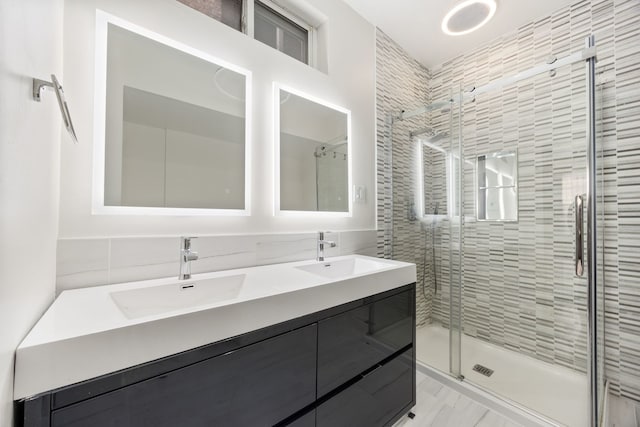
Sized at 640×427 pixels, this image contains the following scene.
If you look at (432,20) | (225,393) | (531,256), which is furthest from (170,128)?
(531,256)

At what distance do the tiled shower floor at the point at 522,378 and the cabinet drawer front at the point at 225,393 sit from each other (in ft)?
4.61

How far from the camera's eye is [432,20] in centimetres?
193

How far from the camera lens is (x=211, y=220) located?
4.01 ft

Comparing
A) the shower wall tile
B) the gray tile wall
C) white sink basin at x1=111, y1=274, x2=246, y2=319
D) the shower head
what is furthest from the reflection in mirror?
the shower head

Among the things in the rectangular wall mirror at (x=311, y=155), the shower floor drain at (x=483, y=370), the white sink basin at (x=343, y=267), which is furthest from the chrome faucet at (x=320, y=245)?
the shower floor drain at (x=483, y=370)

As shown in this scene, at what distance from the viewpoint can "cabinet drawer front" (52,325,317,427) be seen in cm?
56

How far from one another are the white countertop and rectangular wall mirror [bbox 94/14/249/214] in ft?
1.30

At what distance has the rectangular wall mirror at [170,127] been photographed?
1035mm

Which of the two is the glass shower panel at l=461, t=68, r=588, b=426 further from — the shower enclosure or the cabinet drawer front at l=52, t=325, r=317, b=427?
the cabinet drawer front at l=52, t=325, r=317, b=427

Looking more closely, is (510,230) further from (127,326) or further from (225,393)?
(127,326)

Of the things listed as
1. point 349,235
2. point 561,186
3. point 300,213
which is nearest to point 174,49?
point 300,213

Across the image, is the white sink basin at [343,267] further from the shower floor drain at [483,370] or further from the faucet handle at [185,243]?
the shower floor drain at [483,370]

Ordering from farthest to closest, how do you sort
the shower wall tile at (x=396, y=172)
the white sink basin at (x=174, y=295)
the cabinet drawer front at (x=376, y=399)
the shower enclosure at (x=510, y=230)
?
the shower wall tile at (x=396, y=172)
the shower enclosure at (x=510, y=230)
the cabinet drawer front at (x=376, y=399)
the white sink basin at (x=174, y=295)

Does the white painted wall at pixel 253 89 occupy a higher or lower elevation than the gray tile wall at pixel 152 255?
higher
